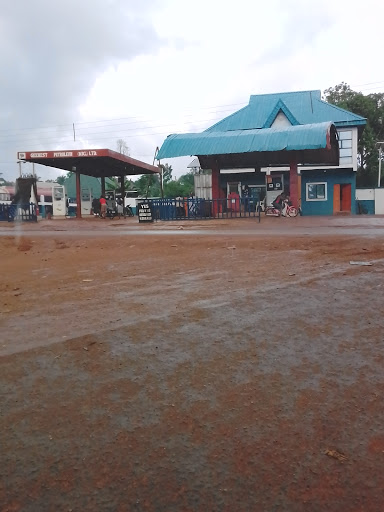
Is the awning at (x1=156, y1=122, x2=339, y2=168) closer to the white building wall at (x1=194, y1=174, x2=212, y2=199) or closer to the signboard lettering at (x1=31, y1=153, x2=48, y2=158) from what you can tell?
the signboard lettering at (x1=31, y1=153, x2=48, y2=158)

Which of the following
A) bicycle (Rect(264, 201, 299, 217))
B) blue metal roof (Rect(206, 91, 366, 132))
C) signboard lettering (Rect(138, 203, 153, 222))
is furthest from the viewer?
blue metal roof (Rect(206, 91, 366, 132))

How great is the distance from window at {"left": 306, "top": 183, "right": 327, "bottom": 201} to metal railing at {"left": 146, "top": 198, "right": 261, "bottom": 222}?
9848 mm

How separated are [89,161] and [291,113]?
12.7 meters

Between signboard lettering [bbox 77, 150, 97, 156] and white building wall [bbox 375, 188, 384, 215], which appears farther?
white building wall [bbox 375, 188, 384, 215]

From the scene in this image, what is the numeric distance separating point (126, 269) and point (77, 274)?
725 millimetres

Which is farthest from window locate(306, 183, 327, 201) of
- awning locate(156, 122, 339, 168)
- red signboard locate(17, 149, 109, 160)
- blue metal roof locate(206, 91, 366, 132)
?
red signboard locate(17, 149, 109, 160)

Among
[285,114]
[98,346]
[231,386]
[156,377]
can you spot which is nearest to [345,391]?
[231,386]

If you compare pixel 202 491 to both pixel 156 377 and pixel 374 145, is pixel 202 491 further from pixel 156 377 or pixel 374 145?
pixel 374 145

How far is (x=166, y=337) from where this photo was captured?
143 inches

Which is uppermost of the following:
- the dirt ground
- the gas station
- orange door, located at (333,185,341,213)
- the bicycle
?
the gas station

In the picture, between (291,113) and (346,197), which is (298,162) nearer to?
(291,113)

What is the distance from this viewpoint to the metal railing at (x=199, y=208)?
870 inches

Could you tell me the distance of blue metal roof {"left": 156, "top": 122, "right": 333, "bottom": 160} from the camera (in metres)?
20.7

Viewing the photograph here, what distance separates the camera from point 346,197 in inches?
1230
